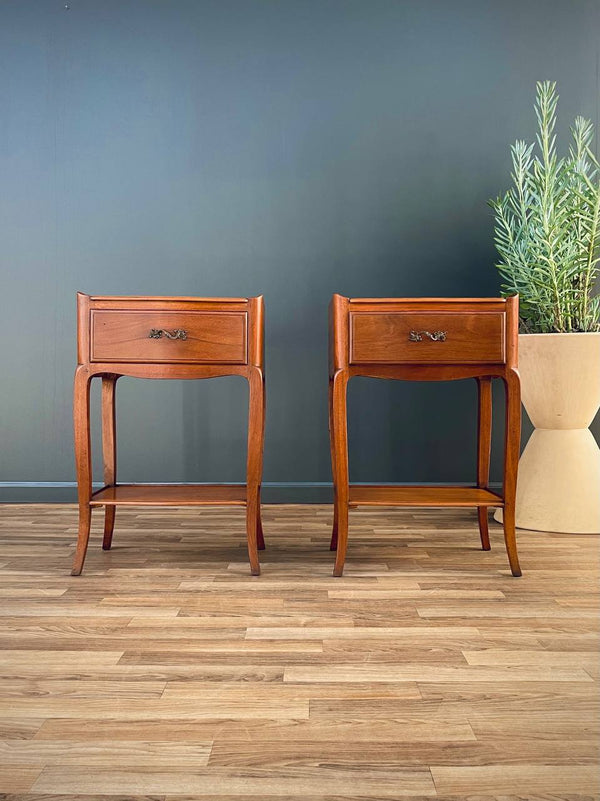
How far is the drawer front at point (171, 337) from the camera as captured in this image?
5.02 ft

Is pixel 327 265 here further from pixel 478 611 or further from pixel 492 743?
pixel 492 743

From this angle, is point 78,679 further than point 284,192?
No

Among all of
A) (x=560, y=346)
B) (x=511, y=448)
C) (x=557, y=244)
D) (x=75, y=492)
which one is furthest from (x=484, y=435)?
(x=75, y=492)

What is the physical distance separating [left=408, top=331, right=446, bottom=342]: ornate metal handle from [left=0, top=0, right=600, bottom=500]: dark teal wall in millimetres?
852

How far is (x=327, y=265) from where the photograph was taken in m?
2.38

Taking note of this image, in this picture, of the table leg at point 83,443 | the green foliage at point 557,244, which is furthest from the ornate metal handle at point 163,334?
the green foliage at point 557,244

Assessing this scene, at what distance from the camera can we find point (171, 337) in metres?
1.53

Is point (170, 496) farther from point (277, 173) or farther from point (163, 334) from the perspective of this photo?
point (277, 173)

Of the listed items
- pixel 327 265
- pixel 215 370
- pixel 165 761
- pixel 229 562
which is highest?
pixel 327 265

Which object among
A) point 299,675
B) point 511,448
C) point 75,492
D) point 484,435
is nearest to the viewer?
point 299,675

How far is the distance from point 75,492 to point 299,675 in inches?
64.3

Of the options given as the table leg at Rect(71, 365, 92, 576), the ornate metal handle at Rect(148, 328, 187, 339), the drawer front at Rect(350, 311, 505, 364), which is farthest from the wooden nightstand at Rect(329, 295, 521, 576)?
the table leg at Rect(71, 365, 92, 576)

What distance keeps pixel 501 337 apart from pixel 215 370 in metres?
0.69

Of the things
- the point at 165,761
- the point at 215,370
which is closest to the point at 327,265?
the point at 215,370
